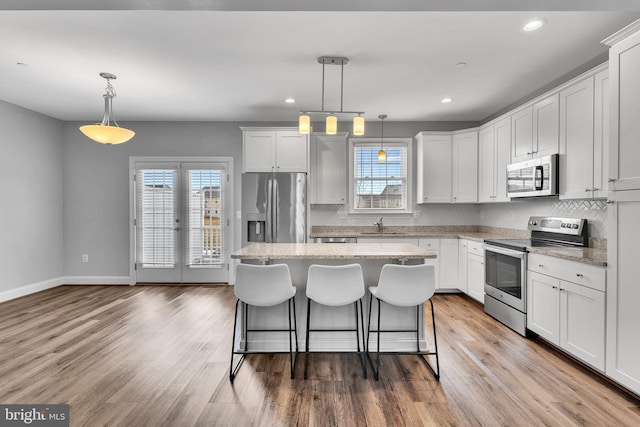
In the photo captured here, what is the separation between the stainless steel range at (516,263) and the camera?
341 centimetres

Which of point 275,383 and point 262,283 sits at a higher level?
point 262,283

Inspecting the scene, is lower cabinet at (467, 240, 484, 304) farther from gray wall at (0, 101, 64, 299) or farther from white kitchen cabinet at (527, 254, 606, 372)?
gray wall at (0, 101, 64, 299)

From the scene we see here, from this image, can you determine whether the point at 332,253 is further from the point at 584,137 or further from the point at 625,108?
the point at 584,137

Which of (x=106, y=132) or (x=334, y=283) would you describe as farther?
(x=106, y=132)

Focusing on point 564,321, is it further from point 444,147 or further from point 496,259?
point 444,147

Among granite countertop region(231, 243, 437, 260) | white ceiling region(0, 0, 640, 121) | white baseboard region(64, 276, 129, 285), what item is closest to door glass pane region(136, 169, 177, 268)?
white baseboard region(64, 276, 129, 285)

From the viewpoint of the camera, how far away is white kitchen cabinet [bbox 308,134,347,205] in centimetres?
539

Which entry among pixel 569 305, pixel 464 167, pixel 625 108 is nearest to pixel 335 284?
pixel 569 305

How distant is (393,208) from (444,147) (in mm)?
1209

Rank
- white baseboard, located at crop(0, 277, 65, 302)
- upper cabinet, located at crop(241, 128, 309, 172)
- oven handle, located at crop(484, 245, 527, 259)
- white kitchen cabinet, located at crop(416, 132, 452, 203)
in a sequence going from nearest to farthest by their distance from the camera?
oven handle, located at crop(484, 245, 527, 259) → white baseboard, located at crop(0, 277, 65, 302) → upper cabinet, located at crop(241, 128, 309, 172) → white kitchen cabinet, located at crop(416, 132, 452, 203)

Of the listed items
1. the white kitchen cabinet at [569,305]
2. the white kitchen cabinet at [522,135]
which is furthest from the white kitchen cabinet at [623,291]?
the white kitchen cabinet at [522,135]

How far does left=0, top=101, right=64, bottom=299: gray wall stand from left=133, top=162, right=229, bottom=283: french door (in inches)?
48.0

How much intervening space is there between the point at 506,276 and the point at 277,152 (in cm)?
337

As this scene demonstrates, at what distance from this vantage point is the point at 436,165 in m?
5.30
